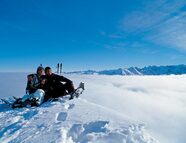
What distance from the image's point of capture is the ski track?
5.52 metres

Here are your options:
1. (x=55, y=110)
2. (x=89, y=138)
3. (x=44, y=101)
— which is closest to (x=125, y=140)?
(x=89, y=138)

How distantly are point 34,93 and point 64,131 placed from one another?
14.0 feet

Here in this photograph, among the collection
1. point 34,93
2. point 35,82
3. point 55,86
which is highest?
point 35,82

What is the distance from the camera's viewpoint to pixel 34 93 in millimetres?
9898

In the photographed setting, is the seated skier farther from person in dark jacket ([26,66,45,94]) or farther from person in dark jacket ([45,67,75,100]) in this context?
person in dark jacket ([45,67,75,100])

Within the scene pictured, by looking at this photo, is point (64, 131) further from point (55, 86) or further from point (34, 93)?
point (55, 86)

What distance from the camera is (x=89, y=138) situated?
5582 mm

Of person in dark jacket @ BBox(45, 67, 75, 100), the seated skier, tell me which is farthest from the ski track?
person in dark jacket @ BBox(45, 67, 75, 100)

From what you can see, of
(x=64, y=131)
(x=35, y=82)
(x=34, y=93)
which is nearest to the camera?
(x=64, y=131)

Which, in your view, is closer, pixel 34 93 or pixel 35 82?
pixel 34 93

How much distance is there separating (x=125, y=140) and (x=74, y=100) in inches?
185

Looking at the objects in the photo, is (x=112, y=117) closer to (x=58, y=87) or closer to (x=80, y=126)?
(x=80, y=126)

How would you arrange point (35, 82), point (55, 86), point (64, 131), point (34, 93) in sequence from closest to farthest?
point (64, 131), point (34, 93), point (35, 82), point (55, 86)

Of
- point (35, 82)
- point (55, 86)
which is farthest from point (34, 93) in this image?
point (55, 86)
